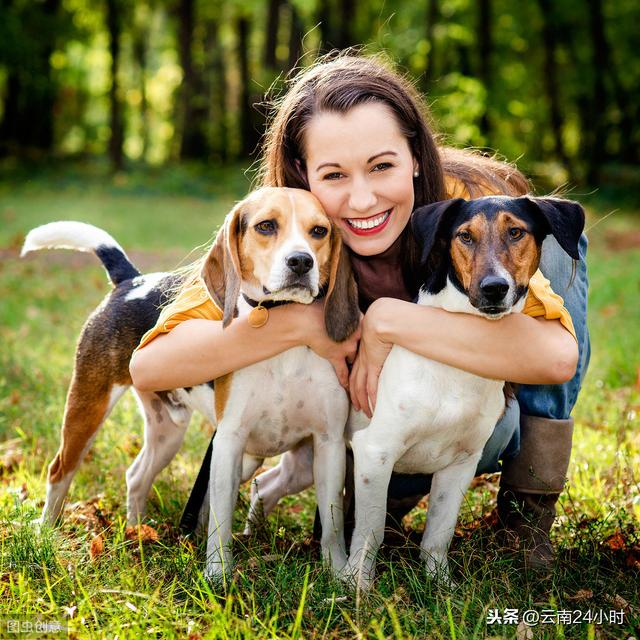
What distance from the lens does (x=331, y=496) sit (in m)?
3.07

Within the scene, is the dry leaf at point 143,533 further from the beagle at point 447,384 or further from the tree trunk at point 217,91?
the tree trunk at point 217,91

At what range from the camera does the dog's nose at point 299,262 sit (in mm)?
2828

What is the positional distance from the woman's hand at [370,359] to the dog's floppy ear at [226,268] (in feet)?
1.77

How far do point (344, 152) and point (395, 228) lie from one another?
15.3 inches

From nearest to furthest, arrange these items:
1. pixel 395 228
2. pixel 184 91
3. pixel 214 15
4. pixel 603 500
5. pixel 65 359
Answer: pixel 395 228 → pixel 603 500 → pixel 65 359 → pixel 184 91 → pixel 214 15

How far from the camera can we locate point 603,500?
3568 mm

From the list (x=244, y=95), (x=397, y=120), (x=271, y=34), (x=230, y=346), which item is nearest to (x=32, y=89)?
(x=244, y=95)

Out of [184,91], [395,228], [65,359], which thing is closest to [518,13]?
[184,91]

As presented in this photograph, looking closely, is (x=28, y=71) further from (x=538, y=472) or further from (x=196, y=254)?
(x=538, y=472)

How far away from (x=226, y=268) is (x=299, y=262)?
0.34 meters

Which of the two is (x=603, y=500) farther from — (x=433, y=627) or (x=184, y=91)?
(x=184, y=91)

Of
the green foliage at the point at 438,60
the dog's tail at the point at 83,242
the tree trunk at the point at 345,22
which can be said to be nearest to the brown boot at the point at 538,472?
the dog's tail at the point at 83,242

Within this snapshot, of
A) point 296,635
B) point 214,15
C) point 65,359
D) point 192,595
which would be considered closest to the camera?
point 296,635

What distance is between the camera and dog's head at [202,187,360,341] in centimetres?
289
